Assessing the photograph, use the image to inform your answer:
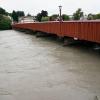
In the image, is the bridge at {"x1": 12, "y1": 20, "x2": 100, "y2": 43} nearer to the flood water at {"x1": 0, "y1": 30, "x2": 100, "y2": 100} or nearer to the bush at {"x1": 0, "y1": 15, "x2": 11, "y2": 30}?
the flood water at {"x1": 0, "y1": 30, "x2": 100, "y2": 100}

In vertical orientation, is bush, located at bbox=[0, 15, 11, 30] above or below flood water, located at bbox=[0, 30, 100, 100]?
below

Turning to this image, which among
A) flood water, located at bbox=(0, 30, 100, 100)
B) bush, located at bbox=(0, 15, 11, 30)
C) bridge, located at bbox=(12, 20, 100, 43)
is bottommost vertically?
bush, located at bbox=(0, 15, 11, 30)

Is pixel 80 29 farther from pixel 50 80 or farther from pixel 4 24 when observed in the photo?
pixel 4 24

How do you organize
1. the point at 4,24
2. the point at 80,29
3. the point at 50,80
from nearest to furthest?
the point at 50,80 → the point at 80,29 → the point at 4,24

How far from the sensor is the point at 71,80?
12.1m

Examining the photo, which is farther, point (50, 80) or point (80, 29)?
point (80, 29)

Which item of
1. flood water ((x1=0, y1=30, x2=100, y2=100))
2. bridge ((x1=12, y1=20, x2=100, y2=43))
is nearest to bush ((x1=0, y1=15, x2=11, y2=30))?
bridge ((x1=12, y1=20, x2=100, y2=43))

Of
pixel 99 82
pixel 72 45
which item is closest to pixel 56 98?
pixel 99 82

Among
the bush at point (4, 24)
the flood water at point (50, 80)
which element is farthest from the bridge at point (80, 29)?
the bush at point (4, 24)

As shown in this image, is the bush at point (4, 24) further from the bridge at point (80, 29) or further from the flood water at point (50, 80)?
the flood water at point (50, 80)

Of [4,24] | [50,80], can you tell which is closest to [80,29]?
[50,80]

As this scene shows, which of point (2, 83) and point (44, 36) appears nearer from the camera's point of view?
point (2, 83)

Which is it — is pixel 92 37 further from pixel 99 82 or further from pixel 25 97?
pixel 25 97

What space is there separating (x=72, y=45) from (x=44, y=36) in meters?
15.2
